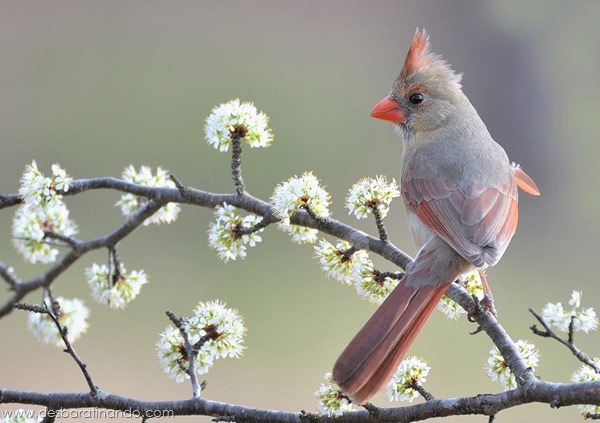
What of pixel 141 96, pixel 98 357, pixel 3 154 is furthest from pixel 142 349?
pixel 141 96

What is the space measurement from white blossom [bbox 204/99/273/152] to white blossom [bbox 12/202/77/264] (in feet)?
1.49

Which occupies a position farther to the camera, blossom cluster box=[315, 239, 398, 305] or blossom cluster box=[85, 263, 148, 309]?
blossom cluster box=[85, 263, 148, 309]

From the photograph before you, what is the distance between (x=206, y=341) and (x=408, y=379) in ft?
1.21

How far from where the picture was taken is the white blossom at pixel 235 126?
1758mm

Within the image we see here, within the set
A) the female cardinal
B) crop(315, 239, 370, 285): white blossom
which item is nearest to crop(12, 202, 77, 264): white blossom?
crop(315, 239, 370, 285): white blossom

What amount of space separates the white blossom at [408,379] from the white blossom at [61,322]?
0.84 m

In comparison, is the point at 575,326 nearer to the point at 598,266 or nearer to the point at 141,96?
the point at 598,266

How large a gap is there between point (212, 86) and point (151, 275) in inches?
68.9

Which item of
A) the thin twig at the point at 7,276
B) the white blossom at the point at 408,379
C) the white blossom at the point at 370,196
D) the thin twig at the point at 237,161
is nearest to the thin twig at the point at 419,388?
the white blossom at the point at 408,379

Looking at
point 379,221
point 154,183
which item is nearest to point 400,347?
point 379,221

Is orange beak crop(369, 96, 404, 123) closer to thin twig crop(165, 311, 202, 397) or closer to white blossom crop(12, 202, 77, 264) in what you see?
white blossom crop(12, 202, 77, 264)

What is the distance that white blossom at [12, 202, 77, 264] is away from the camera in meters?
1.96

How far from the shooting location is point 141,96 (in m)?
6.19

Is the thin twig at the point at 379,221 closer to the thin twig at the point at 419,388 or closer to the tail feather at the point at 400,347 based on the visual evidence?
the tail feather at the point at 400,347
